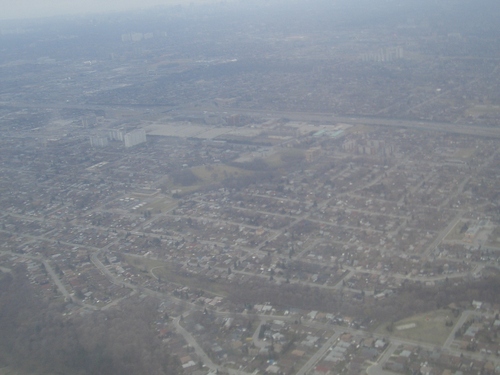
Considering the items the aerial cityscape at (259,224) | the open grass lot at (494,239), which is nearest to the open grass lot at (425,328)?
the aerial cityscape at (259,224)

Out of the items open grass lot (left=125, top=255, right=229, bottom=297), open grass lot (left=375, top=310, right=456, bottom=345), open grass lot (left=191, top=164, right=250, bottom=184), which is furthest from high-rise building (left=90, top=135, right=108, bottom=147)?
open grass lot (left=375, top=310, right=456, bottom=345)

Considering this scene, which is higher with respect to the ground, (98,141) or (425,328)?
(98,141)

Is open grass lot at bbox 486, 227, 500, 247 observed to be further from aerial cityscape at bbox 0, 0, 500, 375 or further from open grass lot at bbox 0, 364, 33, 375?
open grass lot at bbox 0, 364, 33, 375

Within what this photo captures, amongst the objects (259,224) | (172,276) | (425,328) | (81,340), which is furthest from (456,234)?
(81,340)

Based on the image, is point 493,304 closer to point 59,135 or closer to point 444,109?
point 444,109

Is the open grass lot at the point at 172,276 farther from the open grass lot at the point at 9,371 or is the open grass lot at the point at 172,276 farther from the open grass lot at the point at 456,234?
the open grass lot at the point at 456,234

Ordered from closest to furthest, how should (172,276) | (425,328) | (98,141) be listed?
(425,328) < (172,276) < (98,141)

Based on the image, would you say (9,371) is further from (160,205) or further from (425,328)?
(160,205)
